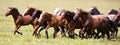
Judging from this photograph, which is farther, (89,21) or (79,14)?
(89,21)

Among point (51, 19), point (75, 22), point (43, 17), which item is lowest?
point (75, 22)

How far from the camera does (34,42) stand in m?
15.2

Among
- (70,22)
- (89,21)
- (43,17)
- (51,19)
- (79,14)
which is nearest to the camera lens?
(79,14)

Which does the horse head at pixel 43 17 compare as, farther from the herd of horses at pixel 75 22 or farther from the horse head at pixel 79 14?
the horse head at pixel 79 14

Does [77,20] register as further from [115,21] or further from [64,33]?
[115,21]

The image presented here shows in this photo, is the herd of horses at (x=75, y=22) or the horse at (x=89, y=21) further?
the herd of horses at (x=75, y=22)


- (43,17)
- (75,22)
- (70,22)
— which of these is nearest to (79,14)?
(75,22)

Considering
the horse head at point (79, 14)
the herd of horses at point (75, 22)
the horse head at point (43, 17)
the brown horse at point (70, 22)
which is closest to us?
the horse head at point (79, 14)

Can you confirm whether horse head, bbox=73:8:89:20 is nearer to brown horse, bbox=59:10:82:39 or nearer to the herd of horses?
the herd of horses

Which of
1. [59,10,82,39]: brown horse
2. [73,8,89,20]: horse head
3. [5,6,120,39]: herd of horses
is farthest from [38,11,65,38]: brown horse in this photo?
[73,8,89,20]: horse head

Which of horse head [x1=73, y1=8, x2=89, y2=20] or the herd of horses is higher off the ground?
horse head [x1=73, y1=8, x2=89, y2=20]

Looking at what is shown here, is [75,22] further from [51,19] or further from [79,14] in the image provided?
[51,19]

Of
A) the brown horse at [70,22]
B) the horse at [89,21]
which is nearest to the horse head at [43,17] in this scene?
the brown horse at [70,22]

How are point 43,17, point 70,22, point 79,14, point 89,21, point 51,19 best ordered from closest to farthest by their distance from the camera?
point 79,14 → point 89,21 → point 43,17 → point 51,19 → point 70,22
